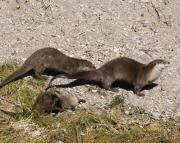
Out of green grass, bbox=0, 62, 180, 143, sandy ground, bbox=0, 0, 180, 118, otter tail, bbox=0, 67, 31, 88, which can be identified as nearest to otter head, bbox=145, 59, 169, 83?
sandy ground, bbox=0, 0, 180, 118

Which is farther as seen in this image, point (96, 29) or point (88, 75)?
point (96, 29)

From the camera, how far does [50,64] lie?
389 inches

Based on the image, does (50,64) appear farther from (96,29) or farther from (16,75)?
(96,29)

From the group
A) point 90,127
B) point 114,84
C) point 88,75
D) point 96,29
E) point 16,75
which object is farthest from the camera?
point 96,29

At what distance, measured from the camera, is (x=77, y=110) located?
9109mm

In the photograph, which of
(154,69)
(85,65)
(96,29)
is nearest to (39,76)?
(85,65)

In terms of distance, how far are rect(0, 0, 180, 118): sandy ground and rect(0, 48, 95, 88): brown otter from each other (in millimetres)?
348

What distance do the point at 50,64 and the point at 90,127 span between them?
4.81 ft

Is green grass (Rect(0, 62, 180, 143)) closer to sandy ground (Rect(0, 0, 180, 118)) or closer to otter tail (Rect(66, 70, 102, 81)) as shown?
otter tail (Rect(66, 70, 102, 81))

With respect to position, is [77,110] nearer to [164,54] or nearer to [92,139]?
[92,139]

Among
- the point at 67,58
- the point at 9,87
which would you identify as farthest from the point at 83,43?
the point at 9,87

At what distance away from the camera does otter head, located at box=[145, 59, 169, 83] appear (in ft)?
31.2

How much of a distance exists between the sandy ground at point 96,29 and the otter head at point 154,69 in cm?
15

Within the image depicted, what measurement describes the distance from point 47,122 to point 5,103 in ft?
2.51
